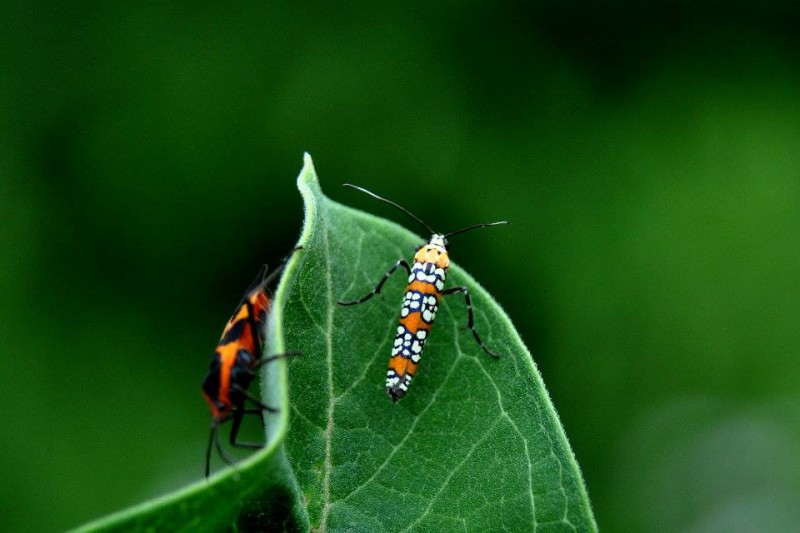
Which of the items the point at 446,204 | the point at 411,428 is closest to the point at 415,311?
the point at 411,428

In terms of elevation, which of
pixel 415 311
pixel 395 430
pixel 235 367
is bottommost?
pixel 235 367

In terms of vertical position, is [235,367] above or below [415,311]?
below

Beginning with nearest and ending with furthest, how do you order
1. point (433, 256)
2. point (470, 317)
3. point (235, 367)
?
point (470, 317), point (235, 367), point (433, 256)

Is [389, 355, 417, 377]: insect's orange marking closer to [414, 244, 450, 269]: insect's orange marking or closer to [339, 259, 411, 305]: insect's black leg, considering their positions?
[339, 259, 411, 305]: insect's black leg

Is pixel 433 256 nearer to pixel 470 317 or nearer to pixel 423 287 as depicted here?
pixel 423 287

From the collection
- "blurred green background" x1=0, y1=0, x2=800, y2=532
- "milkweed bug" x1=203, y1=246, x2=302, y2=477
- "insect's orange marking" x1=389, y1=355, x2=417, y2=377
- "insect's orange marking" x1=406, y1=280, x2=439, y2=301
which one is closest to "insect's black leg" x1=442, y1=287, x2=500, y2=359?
"insect's orange marking" x1=406, y1=280, x2=439, y2=301

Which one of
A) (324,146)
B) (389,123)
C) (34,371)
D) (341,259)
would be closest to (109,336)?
(34,371)

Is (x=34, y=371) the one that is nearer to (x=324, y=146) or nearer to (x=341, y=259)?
(x=324, y=146)
